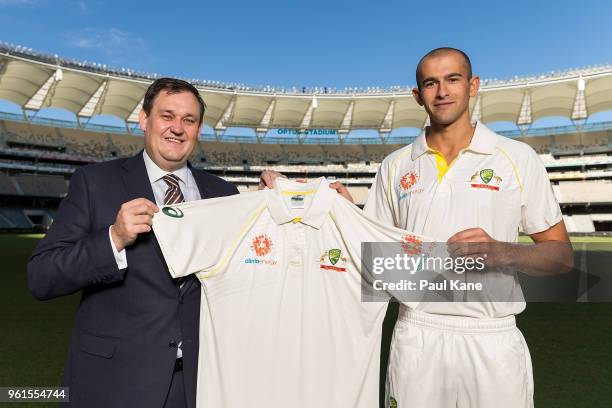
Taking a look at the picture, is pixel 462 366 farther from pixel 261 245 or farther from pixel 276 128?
pixel 276 128

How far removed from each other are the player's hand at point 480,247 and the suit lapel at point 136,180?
1646mm

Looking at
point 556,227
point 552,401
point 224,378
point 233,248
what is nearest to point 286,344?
point 224,378

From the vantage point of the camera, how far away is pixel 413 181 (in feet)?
8.06

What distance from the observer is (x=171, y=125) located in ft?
7.47

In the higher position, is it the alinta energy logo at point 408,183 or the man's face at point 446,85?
the man's face at point 446,85

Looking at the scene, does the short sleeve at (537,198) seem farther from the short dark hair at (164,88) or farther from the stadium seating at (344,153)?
the stadium seating at (344,153)

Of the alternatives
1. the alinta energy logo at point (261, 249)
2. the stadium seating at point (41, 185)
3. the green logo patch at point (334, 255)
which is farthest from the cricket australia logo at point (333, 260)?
the stadium seating at point (41, 185)

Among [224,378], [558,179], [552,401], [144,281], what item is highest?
[558,179]

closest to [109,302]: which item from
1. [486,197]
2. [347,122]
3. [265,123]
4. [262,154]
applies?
[486,197]

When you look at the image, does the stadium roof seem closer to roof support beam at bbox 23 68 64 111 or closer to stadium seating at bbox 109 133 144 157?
roof support beam at bbox 23 68 64 111

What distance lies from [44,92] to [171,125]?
48251 millimetres

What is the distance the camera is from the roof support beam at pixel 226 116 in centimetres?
4894

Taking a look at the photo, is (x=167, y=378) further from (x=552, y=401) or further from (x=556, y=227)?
(x=552, y=401)

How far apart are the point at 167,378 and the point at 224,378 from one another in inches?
14.6
